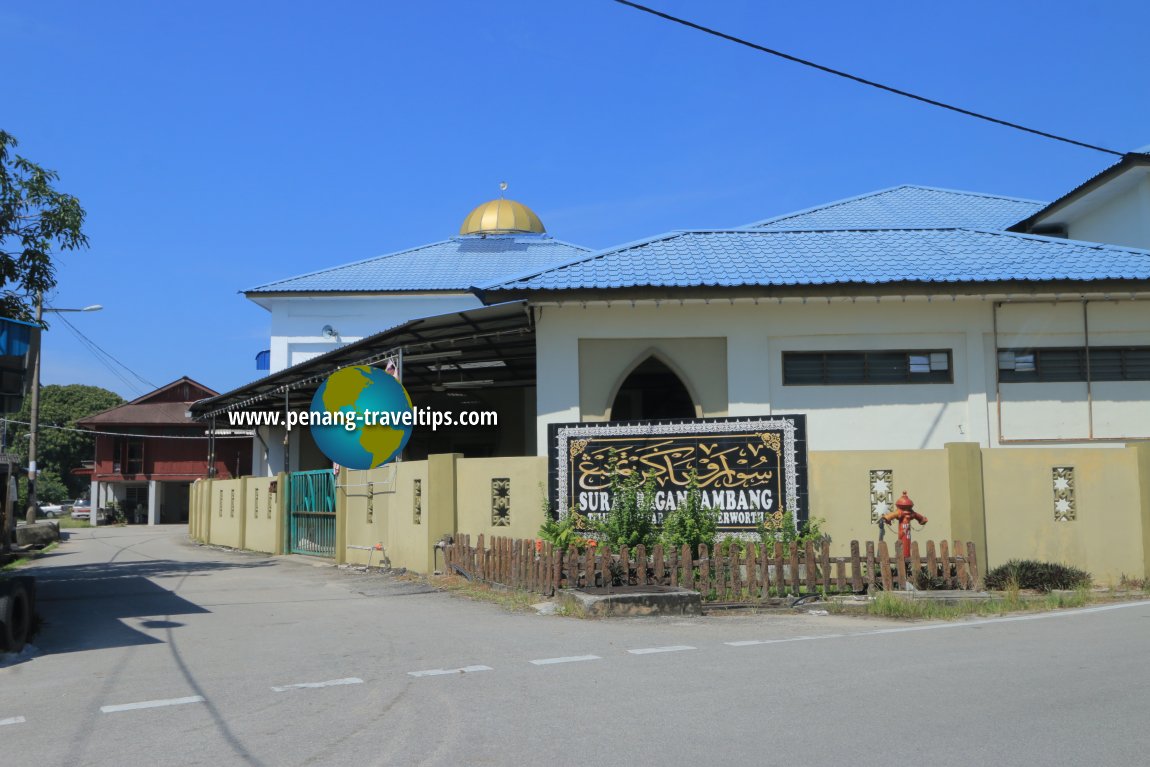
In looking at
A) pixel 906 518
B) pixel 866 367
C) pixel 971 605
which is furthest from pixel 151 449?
pixel 971 605

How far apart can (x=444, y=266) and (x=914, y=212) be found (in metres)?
17.8

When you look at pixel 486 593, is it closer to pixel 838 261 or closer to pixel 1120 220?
pixel 838 261

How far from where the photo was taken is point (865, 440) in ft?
61.2

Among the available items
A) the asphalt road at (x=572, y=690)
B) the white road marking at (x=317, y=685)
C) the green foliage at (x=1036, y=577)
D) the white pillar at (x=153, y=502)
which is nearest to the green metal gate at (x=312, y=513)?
the asphalt road at (x=572, y=690)

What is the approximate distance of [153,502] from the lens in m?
59.2

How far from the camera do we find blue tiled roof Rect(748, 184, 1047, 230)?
26.8m

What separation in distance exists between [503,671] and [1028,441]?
1310 centimetres

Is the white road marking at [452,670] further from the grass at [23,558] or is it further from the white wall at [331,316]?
the white wall at [331,316]

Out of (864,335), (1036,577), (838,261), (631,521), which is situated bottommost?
(1036,577)

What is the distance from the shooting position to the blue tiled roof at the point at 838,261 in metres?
17.9

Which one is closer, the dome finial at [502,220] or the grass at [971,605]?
the grass at [971,605]

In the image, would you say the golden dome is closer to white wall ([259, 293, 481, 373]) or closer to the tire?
white wall ([259, 293, 481, 373])

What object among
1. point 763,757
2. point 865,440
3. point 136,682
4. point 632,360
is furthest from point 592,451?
point 763,757

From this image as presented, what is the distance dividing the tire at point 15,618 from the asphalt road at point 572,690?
0.96 feet
